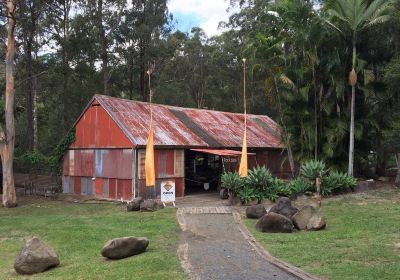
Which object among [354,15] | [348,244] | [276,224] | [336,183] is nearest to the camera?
[348,244]

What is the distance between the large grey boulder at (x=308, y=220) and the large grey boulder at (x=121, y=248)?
485 centimetres

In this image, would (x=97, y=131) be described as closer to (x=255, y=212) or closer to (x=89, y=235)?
(x=89, y=235)

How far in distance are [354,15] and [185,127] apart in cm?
1059

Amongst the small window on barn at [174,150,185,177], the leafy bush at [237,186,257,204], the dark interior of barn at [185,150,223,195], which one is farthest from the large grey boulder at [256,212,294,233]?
the dark interior of barn at [185,150,223,195]

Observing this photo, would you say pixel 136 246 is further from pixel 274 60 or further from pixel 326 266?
pixel 274 60

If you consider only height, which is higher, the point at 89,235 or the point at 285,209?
the point at 285,209

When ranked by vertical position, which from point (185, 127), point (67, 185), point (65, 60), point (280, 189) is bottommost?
point (67, 185)

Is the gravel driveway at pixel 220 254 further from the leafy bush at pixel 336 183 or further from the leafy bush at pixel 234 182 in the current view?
the leafy bush at pixel 336 183

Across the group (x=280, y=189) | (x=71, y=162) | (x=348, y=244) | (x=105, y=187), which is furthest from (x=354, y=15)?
(x=71, y=162)

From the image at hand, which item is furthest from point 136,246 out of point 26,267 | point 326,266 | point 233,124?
point 233,124

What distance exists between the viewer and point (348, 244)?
11.2 meters

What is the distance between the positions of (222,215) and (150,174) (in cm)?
471

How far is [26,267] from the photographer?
10.7m

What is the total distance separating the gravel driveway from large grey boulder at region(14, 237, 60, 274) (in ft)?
9.33
